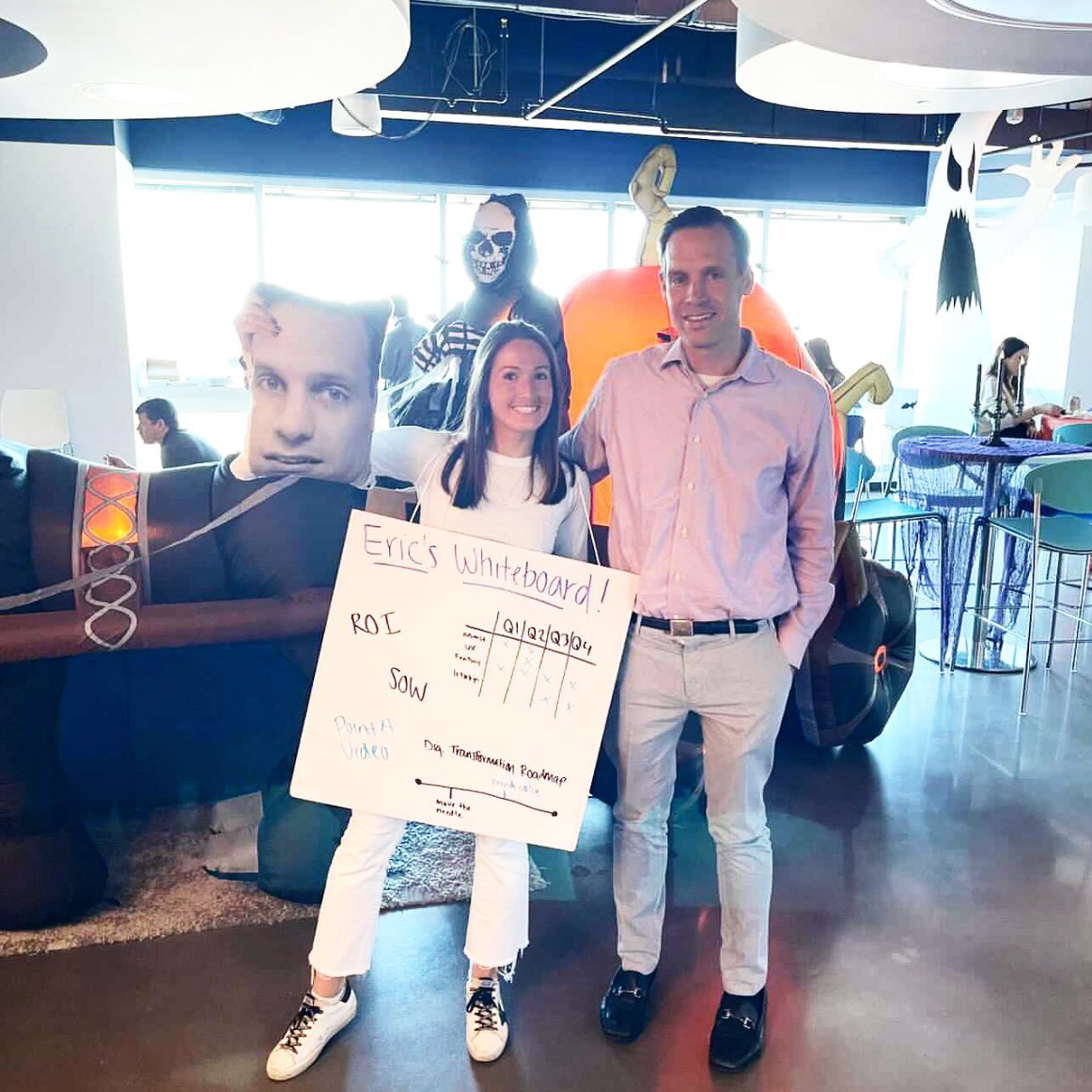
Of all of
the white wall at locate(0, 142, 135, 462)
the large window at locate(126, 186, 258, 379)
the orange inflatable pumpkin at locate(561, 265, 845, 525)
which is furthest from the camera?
the large window at locate(126, 186, 258, 379)

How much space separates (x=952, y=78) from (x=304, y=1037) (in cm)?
315

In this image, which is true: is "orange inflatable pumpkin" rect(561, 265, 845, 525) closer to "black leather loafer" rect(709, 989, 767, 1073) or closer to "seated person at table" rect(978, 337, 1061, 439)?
"black leather loafer" rect(709, 989, 767, 1073)

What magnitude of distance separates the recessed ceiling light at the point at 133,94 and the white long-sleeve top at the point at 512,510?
54.2 inches

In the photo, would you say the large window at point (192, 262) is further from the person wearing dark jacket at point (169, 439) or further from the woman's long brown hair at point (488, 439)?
the woman's long brown hair at point (488, 439)

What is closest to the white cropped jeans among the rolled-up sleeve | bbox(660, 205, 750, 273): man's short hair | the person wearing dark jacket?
the rolled-up sleeve

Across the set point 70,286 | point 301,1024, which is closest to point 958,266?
point 70,286

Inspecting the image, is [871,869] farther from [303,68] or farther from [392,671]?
[303,68]

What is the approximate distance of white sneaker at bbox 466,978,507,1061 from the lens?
72.8 inches

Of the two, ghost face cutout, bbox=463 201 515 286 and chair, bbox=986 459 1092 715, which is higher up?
ghost face cutout, bbox=463 201 515 286

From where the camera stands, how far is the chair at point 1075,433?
18.9ft

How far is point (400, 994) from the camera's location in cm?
204

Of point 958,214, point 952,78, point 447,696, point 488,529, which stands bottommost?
point 447,696

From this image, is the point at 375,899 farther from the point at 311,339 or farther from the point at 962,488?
the point at 962,488

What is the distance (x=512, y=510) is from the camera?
5.84ft
